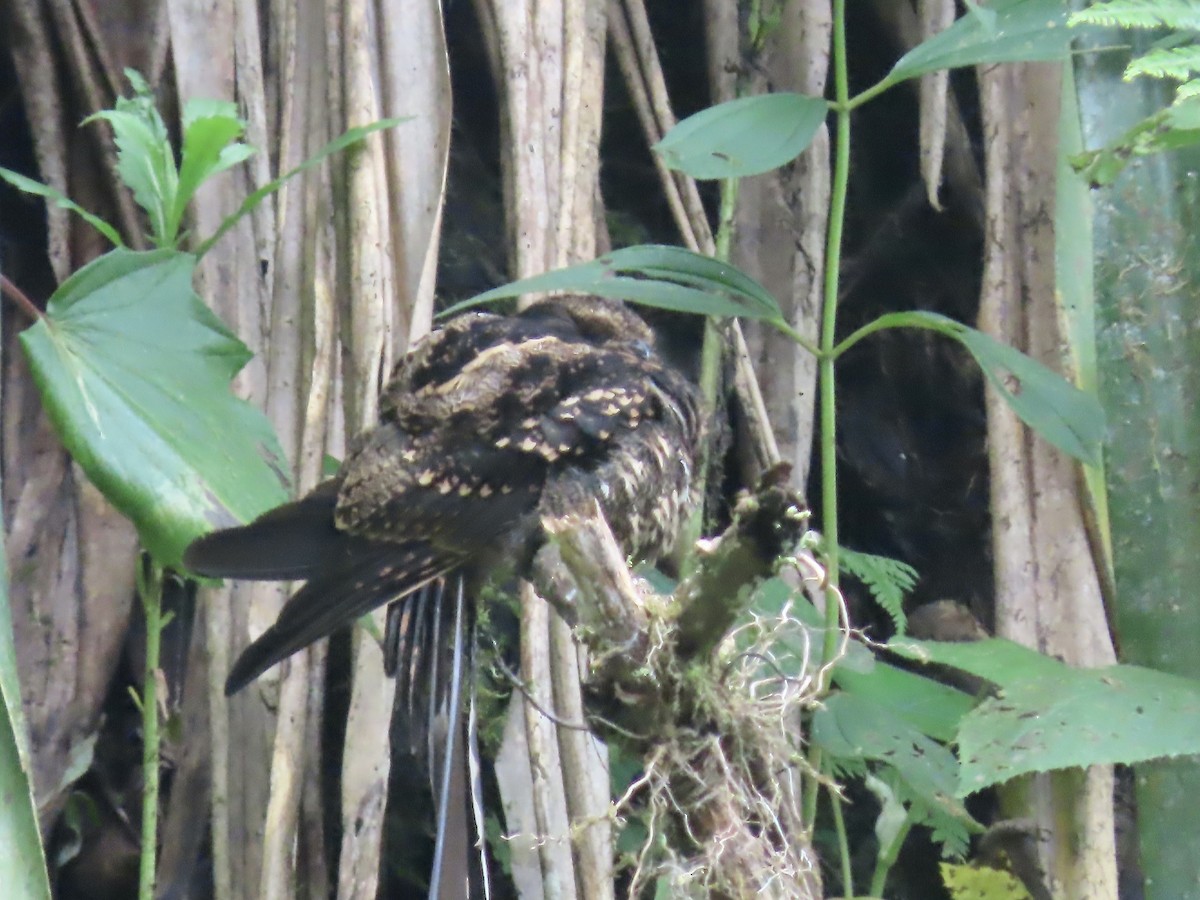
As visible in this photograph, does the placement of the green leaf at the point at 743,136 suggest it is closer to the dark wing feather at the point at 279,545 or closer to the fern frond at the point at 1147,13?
the fern frond at the point at 1147,13

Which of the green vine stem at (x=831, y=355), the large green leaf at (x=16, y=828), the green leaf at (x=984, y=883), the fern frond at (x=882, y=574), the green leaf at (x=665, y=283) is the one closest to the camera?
the large green leaf at (x=16, y=828)

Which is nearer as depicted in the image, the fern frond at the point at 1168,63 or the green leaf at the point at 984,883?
the fern frond at the point at 1168,63

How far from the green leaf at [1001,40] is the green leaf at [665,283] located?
27 cm

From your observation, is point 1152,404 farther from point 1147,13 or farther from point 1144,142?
point 1147,13

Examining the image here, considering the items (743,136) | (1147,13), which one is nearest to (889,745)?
(743,136)

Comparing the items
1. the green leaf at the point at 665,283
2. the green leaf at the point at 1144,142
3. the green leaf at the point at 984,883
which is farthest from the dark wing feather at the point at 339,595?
the green leaf at the point at 1144,142

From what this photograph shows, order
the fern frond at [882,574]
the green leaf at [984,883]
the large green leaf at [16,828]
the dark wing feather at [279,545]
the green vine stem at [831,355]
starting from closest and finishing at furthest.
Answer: the large green leaf at [16,828]
the dark wing feather at [279,545]
the green vine stem at [831,355]
the green leaf at [984,883]
the fern frond at [882,574]

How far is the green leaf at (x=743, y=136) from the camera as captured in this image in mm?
1409

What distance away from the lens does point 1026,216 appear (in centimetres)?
199

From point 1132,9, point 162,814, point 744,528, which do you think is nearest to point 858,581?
point 162,814

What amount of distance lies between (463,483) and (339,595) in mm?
176

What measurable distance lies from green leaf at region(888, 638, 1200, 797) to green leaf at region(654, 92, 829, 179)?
1.72 ft

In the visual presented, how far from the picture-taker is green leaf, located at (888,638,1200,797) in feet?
4.27

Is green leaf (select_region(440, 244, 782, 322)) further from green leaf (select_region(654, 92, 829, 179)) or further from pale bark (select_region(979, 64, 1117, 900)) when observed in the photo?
pale bark (select_region(979, 64, 1117, 900))
